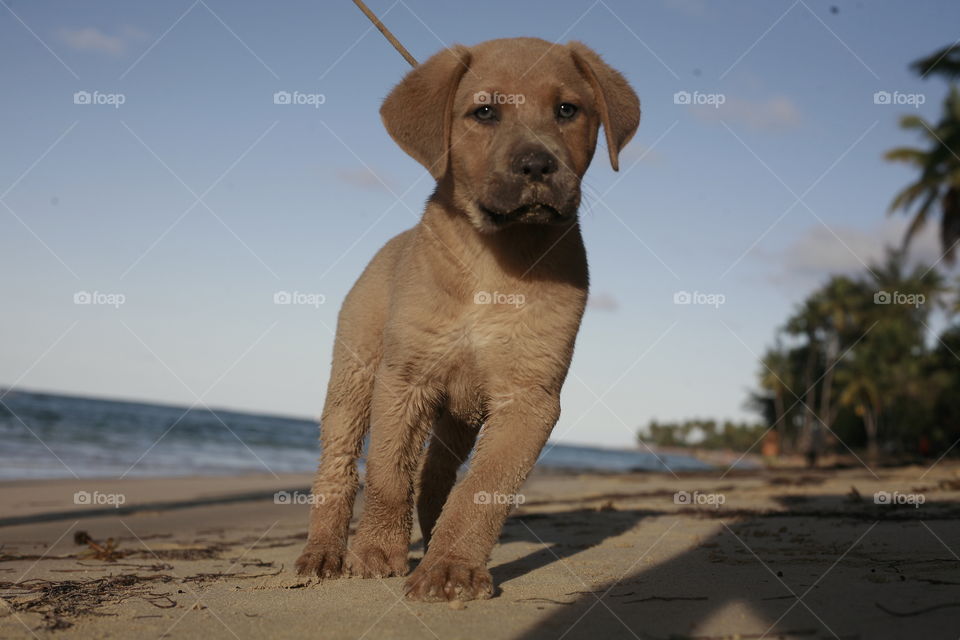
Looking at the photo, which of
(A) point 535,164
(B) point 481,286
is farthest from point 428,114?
(B) point 481,286

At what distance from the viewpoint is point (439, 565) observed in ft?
13.2

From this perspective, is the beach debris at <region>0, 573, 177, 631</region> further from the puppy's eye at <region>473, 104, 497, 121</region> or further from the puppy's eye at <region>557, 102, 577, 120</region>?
the puppy's eye at <region>557, 102, 577, 120</region>

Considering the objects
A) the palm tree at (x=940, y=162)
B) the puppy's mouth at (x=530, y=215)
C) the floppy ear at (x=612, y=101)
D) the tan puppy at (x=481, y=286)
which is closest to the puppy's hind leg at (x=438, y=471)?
the tan puppy at (x=481, y=286)

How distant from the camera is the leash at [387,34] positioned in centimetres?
556

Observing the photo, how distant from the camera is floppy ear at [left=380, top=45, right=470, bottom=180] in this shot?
193 inches

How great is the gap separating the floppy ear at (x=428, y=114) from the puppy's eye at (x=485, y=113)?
0.21 m

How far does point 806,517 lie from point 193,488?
36.3 ft

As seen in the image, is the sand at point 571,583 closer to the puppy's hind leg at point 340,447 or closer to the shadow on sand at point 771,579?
the shadow on sand at point 771,579

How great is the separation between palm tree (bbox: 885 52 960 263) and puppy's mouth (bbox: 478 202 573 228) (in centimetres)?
3612

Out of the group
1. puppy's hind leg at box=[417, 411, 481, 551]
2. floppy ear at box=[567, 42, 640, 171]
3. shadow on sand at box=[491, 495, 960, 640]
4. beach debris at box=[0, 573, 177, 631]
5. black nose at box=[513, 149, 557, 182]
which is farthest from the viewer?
puppy's hind leg at box=[417, 411, 481, 551]

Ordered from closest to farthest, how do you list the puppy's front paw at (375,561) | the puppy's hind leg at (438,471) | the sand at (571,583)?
1. the sand at (571,583)
2. the puppy's front paw at (375,561)
3. the puppy's hind leg at (438,471)

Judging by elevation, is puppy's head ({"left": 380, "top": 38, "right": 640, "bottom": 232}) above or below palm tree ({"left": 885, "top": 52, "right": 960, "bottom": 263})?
below

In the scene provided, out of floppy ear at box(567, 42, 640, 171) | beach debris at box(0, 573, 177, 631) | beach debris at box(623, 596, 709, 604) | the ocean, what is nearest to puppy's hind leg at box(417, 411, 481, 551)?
beach debris at box(0, 573, 177, 631)

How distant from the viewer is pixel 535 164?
4.28m
